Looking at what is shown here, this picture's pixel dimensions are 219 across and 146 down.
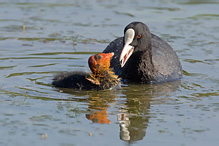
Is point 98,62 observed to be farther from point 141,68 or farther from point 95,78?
point 141,68

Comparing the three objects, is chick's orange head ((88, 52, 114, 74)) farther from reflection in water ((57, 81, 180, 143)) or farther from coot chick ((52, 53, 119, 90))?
reflection in water ((57, 81, 180, 143))

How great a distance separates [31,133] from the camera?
522 centimetres

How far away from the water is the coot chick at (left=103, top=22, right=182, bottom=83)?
28 centimetres

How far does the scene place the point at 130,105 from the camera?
655cm

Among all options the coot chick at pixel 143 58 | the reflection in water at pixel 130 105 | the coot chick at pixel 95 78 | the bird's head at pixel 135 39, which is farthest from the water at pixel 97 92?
the bird's head at pixel 135 39

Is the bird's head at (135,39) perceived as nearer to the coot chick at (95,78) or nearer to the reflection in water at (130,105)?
the coot chick at (95,78)

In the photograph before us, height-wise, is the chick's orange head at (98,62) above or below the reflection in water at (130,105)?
above

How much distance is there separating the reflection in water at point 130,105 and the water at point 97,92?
0.01m

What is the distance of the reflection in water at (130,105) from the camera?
5516 mm

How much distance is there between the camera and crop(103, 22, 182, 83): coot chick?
7.57 metres

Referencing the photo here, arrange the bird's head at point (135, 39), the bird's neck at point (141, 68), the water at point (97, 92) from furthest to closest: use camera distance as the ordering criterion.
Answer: the bird's neck at point (141, 68), the bird's head at point (135, 39), the water at point (97, 92)

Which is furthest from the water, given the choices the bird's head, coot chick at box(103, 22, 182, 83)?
the bird's head

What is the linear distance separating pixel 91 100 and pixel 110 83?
0.58 metres

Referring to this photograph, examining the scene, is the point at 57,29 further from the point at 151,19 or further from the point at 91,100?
the point at 91,100
